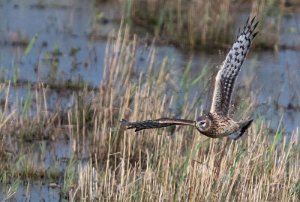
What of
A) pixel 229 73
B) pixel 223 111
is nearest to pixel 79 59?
pixel 229 73

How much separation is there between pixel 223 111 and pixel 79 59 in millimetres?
6952

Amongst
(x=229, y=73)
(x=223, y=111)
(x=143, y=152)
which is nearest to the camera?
(x=223, y=111)

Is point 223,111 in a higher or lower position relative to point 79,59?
higher

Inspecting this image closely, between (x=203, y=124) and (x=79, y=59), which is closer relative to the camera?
(x=203, y=124)

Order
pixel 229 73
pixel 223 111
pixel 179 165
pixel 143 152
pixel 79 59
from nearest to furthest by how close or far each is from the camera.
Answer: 1. pixel 223 111
2. pixel 229 73
3. pixel 179 165
4. pixel 143 152
5. pixel 79 59

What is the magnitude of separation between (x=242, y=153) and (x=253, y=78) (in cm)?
446

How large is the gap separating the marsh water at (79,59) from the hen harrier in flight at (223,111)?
71.8 inches

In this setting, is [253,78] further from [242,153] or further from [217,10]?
[242,153]

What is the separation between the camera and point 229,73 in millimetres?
8148

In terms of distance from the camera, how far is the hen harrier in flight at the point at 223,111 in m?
7.58

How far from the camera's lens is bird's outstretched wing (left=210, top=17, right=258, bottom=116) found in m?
7.98

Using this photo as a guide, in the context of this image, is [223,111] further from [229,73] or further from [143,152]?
[143,152]

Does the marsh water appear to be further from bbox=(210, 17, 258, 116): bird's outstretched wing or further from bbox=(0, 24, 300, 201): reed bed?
bbox=(210, 17, 258, 116): bird's outstretched wing

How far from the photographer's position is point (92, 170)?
859 cm
